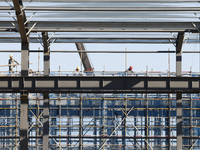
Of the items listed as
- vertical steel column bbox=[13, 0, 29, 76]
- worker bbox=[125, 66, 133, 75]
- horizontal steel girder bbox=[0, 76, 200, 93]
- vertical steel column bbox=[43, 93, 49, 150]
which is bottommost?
vertical steel column bbox=[43, 93, 49, 150]

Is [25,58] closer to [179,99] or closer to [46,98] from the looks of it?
[46,98]

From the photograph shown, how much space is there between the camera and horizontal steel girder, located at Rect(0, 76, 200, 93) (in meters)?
17.0

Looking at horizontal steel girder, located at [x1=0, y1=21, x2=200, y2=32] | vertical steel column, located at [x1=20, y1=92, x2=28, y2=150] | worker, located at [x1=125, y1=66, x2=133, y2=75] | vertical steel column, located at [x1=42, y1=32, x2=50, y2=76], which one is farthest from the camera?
worker, located at [x1=125, y1=66, x2=133, y2=75]

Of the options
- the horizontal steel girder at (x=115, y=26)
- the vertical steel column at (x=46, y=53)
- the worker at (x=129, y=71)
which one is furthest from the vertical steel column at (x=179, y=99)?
the worker at (x=129, y=71)

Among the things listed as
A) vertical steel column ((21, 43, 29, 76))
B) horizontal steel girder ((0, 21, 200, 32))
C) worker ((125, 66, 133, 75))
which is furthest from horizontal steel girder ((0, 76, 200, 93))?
worker ((125, 66, 133, 75))

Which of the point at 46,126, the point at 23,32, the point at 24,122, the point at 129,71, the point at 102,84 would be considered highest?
the point at 23,32

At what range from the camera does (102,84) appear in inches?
672

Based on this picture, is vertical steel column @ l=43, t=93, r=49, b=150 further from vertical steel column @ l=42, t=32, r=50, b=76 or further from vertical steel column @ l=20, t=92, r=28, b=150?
vertical steel column @ l=20, t=92, r=28, b=150

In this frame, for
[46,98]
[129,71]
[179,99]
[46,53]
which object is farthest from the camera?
[129,71]

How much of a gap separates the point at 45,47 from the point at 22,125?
4.55m

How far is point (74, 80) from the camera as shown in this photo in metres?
17.1

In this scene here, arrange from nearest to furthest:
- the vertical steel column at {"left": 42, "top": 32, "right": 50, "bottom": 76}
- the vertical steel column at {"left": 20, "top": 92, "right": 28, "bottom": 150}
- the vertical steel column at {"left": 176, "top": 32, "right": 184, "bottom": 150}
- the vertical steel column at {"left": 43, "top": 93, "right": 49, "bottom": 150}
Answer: the vertical steel column at {"left": 20, "top": 92, "right": 28, "bottom": 150} < the vertical steel column at {"left": 176, "top": 32, "right": 184, "bottom": 150} < the vertical steel column at {"left": 43, "top": 93, "right": 49, "bottom": 150} < the vertical steel column at {"left": 42, "top": 32, "right": 50, "bottom": 76}

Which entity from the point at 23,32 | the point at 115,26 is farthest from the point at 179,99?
the point at 23,32

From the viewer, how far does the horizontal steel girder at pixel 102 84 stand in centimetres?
1705
